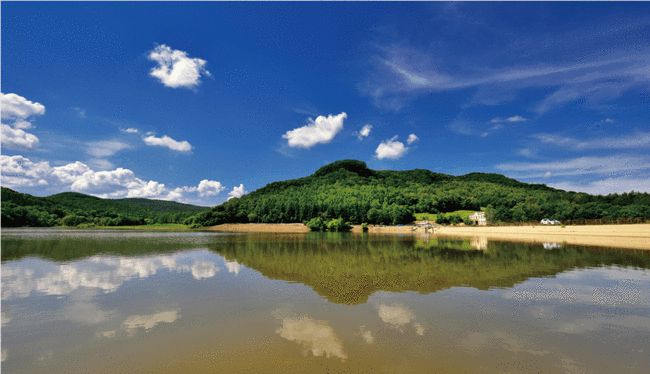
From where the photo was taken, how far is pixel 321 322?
10.6 m

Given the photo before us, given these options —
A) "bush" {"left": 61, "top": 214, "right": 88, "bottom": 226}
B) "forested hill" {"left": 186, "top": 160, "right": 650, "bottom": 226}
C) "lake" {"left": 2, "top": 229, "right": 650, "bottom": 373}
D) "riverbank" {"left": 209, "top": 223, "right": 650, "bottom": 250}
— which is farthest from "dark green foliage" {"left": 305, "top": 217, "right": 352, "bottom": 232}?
"bush" {"left": 61, "top": 214, "right": 88, "bottom": 226}

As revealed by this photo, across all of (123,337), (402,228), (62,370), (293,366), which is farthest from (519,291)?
(402,228)

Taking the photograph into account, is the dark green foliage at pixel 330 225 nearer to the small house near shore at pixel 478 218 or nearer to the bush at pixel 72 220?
the small house near shore at pixel 478 218

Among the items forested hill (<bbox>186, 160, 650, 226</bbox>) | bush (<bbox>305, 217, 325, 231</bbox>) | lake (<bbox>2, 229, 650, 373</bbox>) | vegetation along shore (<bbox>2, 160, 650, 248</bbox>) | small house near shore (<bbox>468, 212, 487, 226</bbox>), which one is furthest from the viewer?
small house near shore (<bbox>468, 212, 487, 226</bbox>)

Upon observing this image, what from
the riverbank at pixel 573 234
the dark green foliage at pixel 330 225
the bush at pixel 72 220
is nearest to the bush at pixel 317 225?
the dark green foliage at pixel 330 225

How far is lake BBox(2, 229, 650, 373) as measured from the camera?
24.9ft

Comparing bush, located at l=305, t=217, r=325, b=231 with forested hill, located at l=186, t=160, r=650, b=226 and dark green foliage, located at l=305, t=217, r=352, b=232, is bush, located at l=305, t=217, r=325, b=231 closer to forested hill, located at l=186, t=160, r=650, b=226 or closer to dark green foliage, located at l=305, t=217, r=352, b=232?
dark green foliage, located at l=305, t=217, r=352, b=232

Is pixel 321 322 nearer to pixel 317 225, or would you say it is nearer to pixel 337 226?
pixel 337 226

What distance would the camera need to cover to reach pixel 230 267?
77.2 ft

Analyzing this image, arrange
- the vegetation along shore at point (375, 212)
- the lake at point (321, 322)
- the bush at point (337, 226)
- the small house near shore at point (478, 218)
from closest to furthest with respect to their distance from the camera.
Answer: the lake at point (321, 322) → the bush at point (337, 226) → the vegetation along shore at point (375, 212) → the small house near shore at point (478, 218)

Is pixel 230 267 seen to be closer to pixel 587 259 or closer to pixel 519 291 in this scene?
pixel 519 291

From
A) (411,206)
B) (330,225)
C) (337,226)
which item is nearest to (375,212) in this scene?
(337,226)

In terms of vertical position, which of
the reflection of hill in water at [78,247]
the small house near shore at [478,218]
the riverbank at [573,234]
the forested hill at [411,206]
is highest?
the forested hill at [411,206]

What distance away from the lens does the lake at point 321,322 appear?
299 inches
